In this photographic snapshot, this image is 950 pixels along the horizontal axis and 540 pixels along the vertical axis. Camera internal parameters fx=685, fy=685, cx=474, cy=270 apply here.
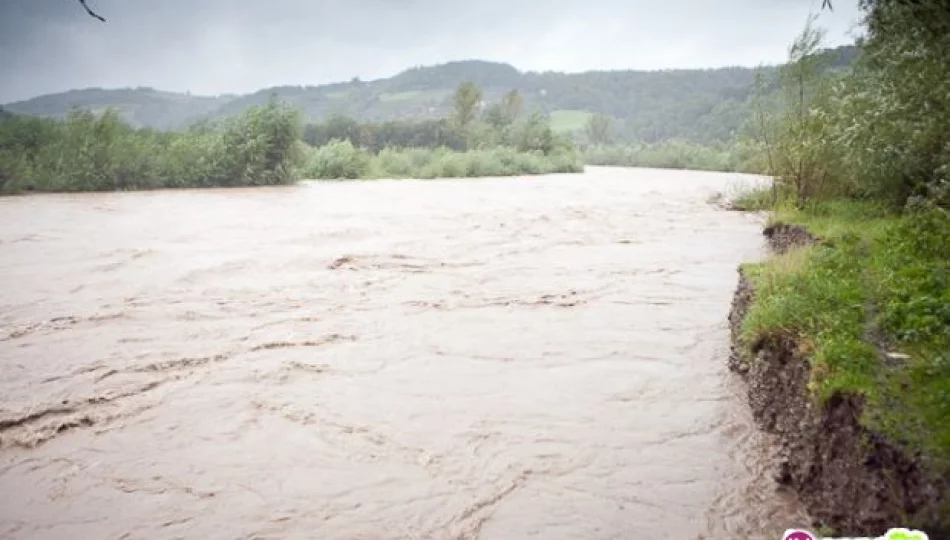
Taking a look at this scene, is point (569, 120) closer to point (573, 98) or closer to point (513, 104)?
point (573, 98)

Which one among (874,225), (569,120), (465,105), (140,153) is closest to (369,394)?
(874,225)

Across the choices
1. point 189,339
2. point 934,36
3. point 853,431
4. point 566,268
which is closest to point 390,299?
point 189,339

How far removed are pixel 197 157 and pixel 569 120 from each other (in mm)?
78297

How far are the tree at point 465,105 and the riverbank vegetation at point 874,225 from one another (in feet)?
139

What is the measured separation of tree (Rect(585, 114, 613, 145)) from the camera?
8250 cm

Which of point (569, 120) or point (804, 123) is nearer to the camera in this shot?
point (804, 123)

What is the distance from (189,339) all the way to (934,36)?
1086 cm

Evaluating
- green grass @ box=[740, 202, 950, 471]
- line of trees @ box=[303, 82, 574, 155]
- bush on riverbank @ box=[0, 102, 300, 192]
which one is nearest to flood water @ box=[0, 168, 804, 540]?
green grass @ box=[740, 202, 950, 471]

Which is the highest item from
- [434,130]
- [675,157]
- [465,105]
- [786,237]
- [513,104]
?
[513,104]

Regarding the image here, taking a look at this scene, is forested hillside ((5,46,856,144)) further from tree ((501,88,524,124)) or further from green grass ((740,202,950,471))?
green grass ((740,202,950,471))

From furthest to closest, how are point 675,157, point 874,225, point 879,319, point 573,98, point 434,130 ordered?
point 573,98 → point 434,130 → point 675,157 → point 874,225 → point 879,319

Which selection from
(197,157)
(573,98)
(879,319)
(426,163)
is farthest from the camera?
(573,98)

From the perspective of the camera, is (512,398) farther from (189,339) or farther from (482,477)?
(189,339)

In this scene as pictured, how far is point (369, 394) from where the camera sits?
6.73 metres
